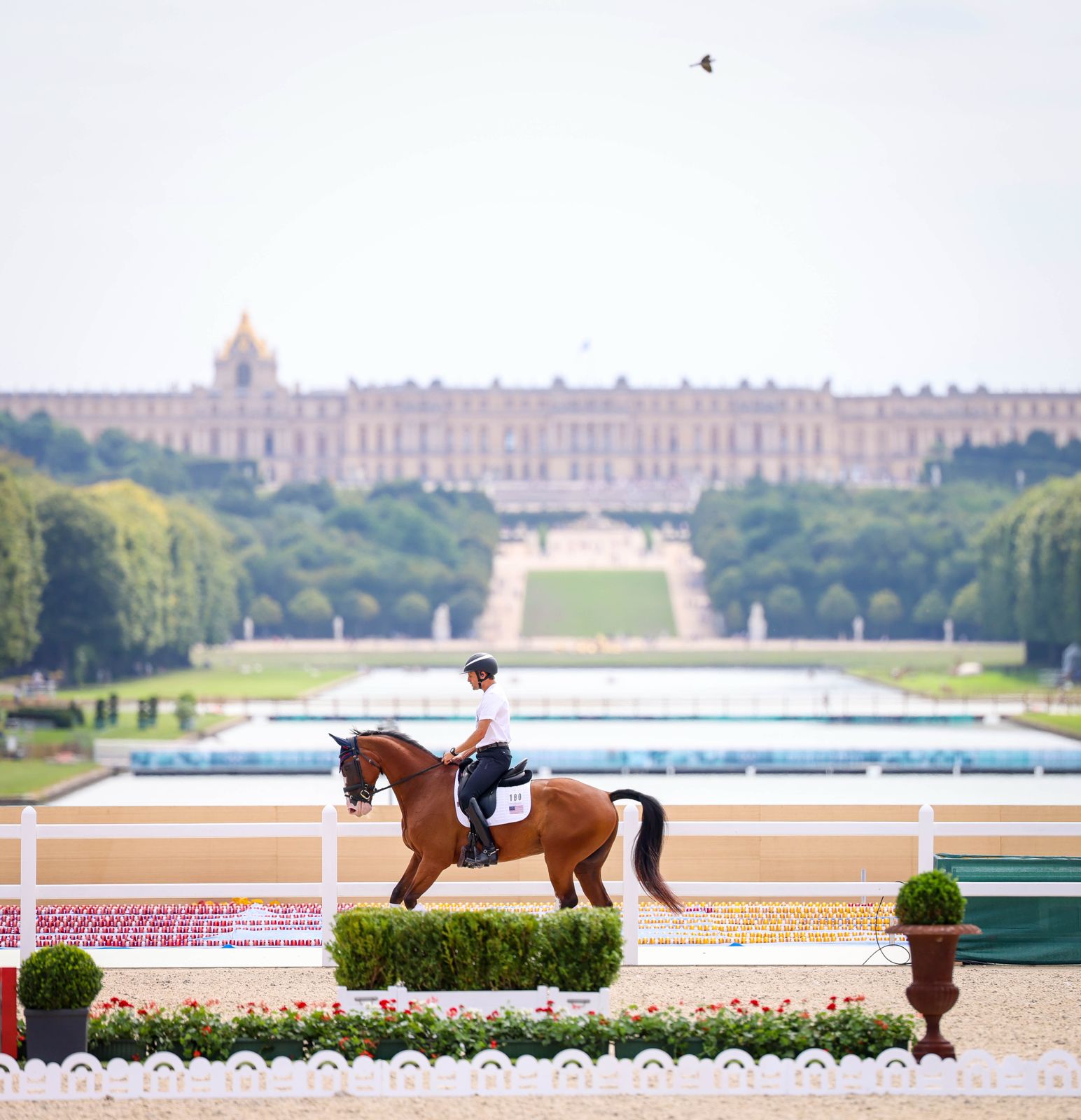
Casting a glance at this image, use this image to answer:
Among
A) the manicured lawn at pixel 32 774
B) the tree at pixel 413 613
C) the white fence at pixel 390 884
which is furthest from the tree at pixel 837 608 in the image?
the white fence at pixel 390 884

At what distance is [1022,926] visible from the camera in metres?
9.09

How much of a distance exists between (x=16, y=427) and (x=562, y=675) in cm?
5526

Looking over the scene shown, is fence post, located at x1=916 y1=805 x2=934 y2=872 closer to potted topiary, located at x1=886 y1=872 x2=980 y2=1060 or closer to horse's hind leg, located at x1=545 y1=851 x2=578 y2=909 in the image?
potted topiary, located at x1=886 y1=872 x2=980 y2=1060

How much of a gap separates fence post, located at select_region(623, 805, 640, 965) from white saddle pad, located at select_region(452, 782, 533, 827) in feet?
1.64

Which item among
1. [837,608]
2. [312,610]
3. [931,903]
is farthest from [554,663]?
[931,903]

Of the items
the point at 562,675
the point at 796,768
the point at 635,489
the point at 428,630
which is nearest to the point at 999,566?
the point at 562,675

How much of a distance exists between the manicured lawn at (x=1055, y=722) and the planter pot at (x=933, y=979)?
21.3 metres

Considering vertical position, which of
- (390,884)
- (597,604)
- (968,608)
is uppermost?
(390,884)

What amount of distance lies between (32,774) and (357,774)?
50.2 ft

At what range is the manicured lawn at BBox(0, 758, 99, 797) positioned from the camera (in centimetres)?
2123

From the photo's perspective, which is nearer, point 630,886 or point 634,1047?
point 634,1047

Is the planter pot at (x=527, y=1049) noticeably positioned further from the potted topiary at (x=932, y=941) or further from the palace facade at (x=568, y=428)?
the palace facade at (x=568, y=428)

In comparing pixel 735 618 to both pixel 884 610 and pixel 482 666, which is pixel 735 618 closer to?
pixel 884 610

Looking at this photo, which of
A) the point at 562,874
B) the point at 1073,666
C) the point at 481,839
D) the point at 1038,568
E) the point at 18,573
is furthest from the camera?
the point at 1038,568
